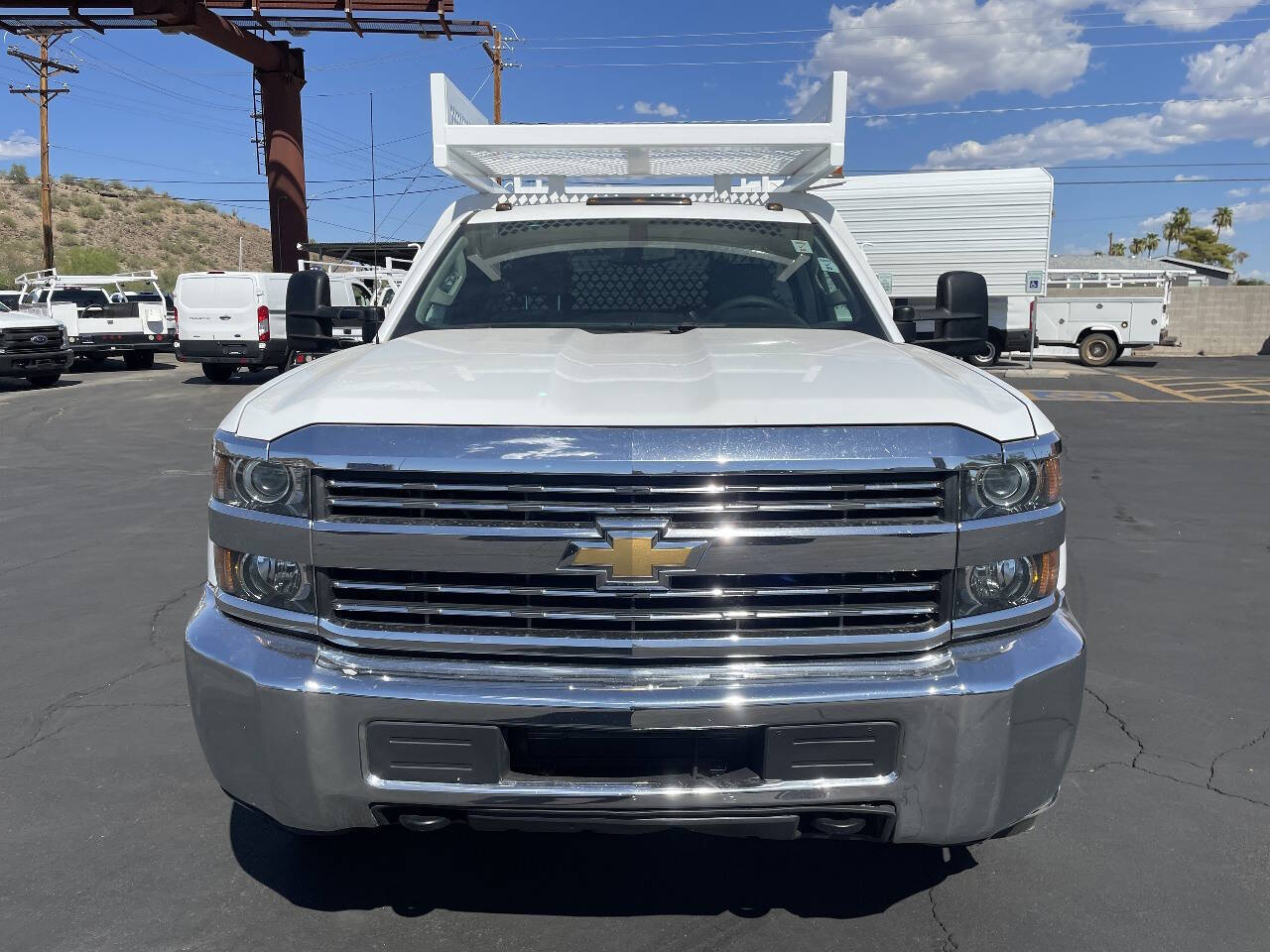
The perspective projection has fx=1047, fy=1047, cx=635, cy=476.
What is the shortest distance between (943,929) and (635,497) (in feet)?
4.84

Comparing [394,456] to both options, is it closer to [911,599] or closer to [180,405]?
[911,599]

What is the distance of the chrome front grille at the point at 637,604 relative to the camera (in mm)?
2330

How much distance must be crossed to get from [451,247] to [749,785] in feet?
9.07

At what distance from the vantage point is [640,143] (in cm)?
449

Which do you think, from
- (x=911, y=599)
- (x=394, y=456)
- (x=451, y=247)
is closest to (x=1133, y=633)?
(x=911, y=599)

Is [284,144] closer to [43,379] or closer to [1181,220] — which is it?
[43,379]

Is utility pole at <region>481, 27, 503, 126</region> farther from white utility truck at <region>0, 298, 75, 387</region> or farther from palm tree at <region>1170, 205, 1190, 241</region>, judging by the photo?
palm tree at <region>1170, 205, 1190, 241</region>

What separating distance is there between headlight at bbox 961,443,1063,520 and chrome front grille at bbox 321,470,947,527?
76 mm

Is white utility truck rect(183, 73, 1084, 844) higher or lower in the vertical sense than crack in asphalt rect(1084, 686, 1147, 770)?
higher

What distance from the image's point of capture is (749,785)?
2301mm

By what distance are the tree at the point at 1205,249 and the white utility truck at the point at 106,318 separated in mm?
78484

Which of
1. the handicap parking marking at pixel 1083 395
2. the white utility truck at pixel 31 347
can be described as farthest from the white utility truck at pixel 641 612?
the white utility truck at pixel 31 347

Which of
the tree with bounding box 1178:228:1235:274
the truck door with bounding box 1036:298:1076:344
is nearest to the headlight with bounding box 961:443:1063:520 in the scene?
the truck door with bounding box 1036:298:1076:344

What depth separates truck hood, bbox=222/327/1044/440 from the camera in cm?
235
